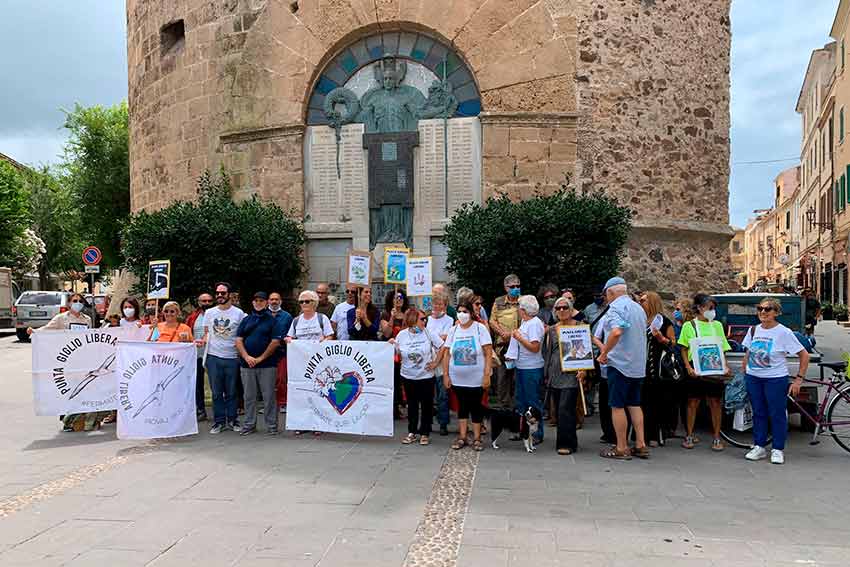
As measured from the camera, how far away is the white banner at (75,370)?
26.8 ft

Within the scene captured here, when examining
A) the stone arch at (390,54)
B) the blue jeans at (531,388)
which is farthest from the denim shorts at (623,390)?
the stone arch at (390,54)

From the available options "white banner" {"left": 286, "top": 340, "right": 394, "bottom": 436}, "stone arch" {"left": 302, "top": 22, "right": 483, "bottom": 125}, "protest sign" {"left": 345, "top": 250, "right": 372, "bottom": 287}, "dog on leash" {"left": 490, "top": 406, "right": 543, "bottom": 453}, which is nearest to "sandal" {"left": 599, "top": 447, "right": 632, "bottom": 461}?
"dog on leash" {"left": 490, "top": 406, "right": 543, "bottom": 453}

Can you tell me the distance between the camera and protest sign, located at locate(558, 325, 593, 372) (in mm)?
6938

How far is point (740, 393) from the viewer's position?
23.4 feet

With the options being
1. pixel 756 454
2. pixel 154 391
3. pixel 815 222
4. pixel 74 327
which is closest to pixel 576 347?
pixel 756 454

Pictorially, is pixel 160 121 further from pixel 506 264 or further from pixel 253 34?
pixel 506 264

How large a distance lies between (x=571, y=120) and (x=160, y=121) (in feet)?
29.7

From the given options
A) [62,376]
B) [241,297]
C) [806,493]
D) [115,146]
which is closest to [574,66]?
[241,297]

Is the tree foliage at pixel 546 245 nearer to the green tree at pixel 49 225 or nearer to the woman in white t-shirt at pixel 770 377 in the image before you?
the woman in white t-shirt at pixel 770 377

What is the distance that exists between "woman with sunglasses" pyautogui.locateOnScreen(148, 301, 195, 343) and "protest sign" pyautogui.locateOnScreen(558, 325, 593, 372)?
4513 mm

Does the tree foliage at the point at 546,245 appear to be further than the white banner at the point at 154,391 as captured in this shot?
Yes

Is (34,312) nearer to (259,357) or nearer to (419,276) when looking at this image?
(259,357)

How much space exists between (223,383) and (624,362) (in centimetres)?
466

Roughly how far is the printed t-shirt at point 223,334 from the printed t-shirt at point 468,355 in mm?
2766
